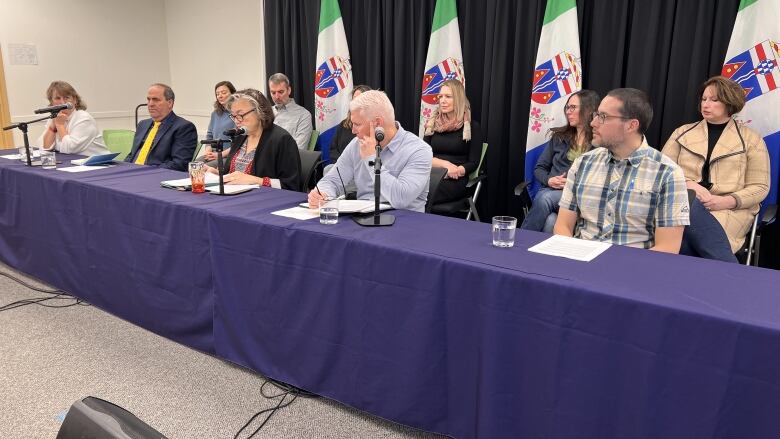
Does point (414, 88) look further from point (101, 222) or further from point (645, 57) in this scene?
point (101, 222)

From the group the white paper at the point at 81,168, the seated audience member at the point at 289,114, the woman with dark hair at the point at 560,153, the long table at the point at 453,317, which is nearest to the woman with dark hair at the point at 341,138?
the seated audience member at the point at 289,114

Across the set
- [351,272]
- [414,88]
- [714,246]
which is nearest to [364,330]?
[351,272]

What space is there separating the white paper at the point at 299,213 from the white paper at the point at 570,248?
847mm

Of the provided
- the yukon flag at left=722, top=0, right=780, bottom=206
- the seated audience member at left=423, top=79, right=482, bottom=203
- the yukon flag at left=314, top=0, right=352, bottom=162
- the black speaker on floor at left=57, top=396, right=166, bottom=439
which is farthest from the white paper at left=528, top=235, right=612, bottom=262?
the yukon flag at left=314, top=0, right=352, bottom=162

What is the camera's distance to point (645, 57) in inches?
138

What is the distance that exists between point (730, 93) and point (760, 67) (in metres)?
0.29

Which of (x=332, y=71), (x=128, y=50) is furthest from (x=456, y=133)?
(x=128, y=50)

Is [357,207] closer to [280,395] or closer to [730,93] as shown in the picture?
[280,395]

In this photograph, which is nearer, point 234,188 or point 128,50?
point 234,188

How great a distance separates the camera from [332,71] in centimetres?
484

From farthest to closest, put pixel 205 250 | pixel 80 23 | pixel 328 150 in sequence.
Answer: pixel 80 23
pixel 328 150
pixel 205 250

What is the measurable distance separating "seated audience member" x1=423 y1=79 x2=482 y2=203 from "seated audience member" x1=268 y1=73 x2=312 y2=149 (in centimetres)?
138

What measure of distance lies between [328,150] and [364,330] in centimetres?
334

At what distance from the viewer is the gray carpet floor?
193cm
